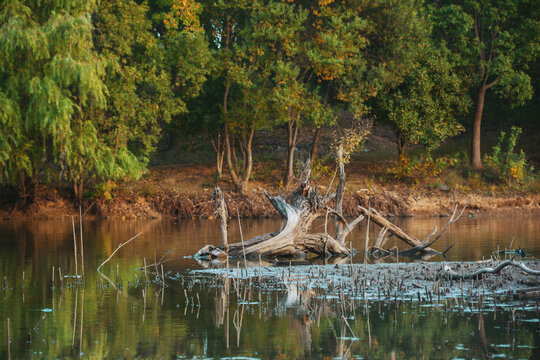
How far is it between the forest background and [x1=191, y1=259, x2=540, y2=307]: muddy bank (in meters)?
17.8

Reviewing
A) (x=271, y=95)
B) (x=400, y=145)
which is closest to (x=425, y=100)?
(x=400, y=145)

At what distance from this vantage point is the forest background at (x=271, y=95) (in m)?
38.4

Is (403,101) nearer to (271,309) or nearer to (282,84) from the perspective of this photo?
(282,84)

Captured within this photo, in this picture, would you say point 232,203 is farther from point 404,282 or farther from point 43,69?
point 404,282

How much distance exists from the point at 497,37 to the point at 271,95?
14198mm

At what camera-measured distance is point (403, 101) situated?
144ft

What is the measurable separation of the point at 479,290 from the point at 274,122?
2976 cm

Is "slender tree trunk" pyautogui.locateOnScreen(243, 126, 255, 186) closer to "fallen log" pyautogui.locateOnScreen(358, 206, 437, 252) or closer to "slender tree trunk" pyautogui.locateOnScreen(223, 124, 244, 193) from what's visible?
"slender tree trunk" pyautogui.locateOnScreen(223, 124, 244, 193)

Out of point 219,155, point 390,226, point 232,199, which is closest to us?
point 390,226

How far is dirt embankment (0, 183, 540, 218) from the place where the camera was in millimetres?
40656

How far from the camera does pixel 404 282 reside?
17.0 meters

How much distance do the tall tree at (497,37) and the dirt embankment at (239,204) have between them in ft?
21.8

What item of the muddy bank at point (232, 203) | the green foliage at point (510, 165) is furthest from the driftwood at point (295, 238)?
the green foliage at point (510, 165)

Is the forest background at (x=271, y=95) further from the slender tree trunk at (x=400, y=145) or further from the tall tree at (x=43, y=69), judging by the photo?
the tall tree at (x=43, y=69)
